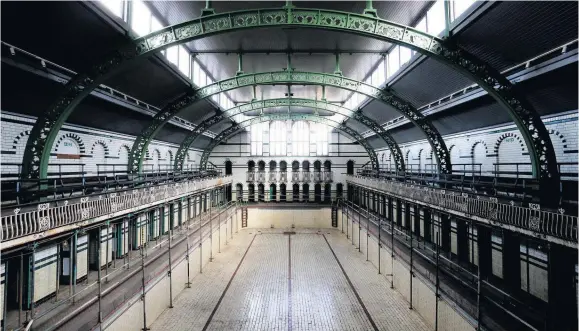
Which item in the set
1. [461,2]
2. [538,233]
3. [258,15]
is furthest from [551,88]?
[258,15]

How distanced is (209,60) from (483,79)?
14.9 metres

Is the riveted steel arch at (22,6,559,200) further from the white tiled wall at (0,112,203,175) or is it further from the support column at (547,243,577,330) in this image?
the support column at (547,243,577,330)

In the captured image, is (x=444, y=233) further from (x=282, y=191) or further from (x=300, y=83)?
(x=282, y=191)

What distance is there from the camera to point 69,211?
823 centimetres

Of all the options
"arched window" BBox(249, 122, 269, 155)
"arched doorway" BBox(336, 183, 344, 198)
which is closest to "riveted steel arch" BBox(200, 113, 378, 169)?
"arched window" BBox(249, 122, 269, 155)

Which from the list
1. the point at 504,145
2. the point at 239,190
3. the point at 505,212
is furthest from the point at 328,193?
the point at 505,212

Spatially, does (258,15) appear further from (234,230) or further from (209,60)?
(234,230)

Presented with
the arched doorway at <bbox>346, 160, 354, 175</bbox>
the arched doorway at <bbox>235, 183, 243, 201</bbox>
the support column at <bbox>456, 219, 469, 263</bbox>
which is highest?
the arched doorway at <bbox>346, 160, 354, 175</bbox>

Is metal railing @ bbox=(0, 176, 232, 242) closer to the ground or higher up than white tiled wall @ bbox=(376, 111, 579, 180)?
closer to the ground

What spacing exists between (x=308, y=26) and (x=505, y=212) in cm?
861

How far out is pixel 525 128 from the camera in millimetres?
10008

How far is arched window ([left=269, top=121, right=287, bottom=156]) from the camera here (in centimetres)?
3684

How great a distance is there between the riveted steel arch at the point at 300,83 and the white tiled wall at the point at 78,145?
138 centimetres

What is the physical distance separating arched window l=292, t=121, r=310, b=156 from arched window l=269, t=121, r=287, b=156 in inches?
43.7
